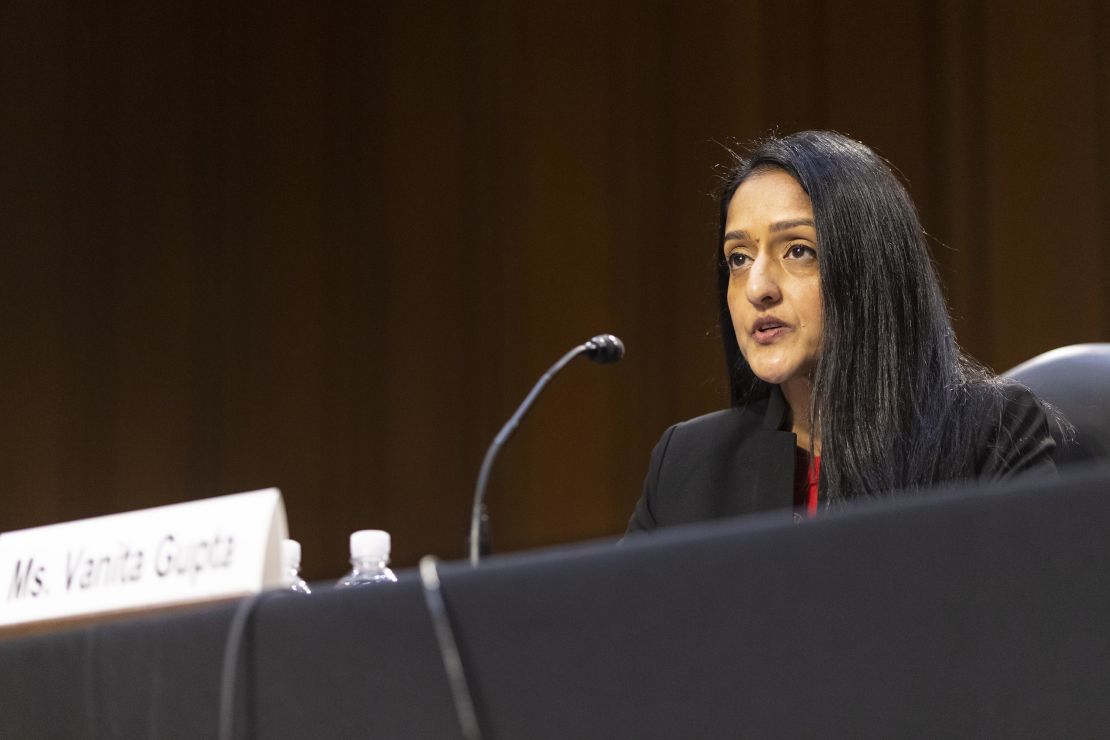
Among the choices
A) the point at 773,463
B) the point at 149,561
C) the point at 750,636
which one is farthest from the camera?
the point at 773,463

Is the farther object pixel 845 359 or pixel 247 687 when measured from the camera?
pixel 845 359

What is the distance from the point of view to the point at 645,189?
12.1 ft

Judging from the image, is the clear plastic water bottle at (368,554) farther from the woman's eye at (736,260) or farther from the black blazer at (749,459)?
the woman's eye at (736,260)

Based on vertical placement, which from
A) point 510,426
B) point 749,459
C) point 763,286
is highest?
point 763,286

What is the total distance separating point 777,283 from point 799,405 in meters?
0.18

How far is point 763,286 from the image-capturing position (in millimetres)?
1617

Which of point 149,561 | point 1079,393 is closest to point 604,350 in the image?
point 1079,393

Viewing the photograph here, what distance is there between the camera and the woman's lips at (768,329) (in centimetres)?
161

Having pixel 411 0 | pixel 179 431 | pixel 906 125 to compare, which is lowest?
pixel 179 431

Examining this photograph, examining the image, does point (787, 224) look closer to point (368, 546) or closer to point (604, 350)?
point (604, 350)

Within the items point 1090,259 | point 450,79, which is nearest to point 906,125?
point 1090,259

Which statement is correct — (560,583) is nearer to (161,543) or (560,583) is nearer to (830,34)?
(161,543)

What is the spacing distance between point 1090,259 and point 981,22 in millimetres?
683

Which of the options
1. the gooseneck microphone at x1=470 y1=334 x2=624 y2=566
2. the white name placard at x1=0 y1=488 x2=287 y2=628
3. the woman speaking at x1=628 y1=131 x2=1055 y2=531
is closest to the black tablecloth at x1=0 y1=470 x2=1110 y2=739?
the white name placard at x1=0 y1=488 x2=287 y2=628
